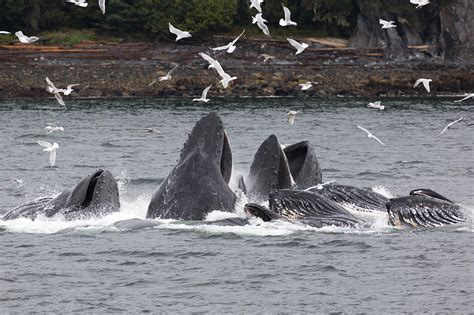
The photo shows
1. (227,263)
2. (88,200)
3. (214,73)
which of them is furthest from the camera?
(214,73)

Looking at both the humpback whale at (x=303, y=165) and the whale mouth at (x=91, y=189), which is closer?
the whale mouth at (x=91, y=189)

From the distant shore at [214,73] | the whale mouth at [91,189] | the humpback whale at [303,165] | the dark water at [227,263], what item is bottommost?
the distant shore at [214,73]

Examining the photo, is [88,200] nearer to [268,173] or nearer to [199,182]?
[199,182]

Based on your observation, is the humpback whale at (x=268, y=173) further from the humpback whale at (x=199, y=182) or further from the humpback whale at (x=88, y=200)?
the humpback whale at (x=88, y=200)

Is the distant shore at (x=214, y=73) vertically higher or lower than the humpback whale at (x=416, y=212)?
lower

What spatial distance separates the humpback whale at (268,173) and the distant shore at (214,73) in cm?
5025

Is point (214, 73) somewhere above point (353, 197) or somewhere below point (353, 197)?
below

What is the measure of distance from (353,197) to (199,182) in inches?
123

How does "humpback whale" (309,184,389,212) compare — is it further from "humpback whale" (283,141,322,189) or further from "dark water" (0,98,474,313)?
"dark water" (0,98,474,313)

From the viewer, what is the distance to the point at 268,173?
22.2m

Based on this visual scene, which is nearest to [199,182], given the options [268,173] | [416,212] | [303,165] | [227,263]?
[227,263]

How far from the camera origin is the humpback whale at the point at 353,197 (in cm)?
2211

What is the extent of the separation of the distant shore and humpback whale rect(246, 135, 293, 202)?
165 feet

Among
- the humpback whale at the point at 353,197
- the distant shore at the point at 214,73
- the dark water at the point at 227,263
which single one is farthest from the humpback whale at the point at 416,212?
the distant shore at the point at 214,73
